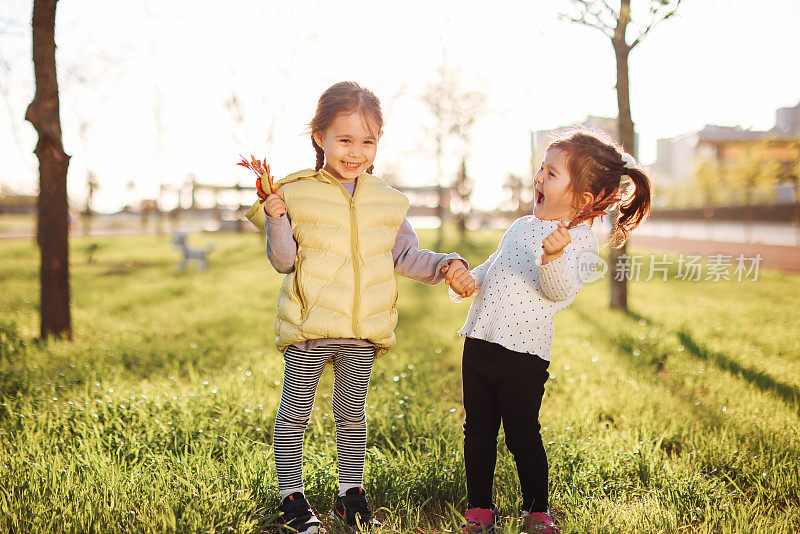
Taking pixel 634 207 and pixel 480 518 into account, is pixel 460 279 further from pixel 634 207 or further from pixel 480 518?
pixel 480 518

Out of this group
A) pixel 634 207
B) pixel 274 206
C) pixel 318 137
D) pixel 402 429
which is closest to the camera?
pixel 274 206

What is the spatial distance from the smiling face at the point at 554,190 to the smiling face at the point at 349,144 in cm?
70

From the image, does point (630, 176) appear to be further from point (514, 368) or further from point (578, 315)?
point (578, 315)

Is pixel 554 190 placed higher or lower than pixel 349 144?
lower

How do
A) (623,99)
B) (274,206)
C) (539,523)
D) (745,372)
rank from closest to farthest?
(274,206), (539,523), (745,372), (623,99)

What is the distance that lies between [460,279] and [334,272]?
0.50 metres

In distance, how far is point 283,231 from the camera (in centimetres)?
223

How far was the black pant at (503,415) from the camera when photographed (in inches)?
89.8

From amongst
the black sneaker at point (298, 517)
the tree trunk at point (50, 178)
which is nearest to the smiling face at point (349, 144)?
the black sneaker at point (298, 517)

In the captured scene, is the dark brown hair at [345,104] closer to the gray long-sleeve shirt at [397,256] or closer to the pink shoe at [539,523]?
the gray long-sleeve shirt at [397,256]

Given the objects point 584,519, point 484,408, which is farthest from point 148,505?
point 584,519

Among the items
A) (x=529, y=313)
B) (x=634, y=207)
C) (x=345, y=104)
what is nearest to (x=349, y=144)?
(x=345, y=104)

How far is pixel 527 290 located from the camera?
2.34 metres

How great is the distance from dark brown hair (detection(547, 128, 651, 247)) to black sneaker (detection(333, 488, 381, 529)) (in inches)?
58.4
